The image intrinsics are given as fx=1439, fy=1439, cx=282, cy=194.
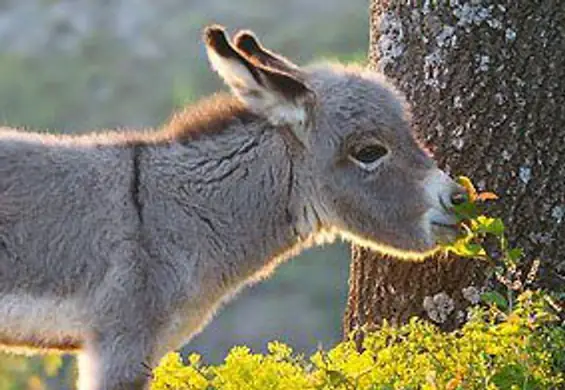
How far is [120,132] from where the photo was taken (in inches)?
181

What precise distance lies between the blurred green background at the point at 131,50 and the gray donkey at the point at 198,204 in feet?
21.9

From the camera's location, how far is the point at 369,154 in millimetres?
4555

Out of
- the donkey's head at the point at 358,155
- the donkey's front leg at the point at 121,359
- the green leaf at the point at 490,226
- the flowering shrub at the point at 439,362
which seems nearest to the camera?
the flowering shrub at the point at 439,362

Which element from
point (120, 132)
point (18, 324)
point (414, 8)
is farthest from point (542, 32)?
point (18, 324)

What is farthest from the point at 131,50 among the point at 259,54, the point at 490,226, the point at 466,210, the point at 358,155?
the point at 490,226

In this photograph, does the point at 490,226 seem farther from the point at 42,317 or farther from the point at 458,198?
the point at 42,317

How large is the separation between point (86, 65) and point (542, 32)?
433 inches

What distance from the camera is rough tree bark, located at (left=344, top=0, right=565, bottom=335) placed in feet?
16.1

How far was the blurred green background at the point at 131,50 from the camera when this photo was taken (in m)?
13.8

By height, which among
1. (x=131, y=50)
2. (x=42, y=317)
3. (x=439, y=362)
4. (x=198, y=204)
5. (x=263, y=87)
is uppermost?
(x=131, y=50)

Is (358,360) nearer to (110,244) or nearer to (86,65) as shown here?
(110,244)

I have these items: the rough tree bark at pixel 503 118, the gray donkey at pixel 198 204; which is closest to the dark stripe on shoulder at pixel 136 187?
the gray donkey at pixel 198 204

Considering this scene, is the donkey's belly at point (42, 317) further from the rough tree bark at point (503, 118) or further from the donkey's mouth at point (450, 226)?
the rough tree bark at point (503, 118)

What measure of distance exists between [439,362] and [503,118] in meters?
1.12
